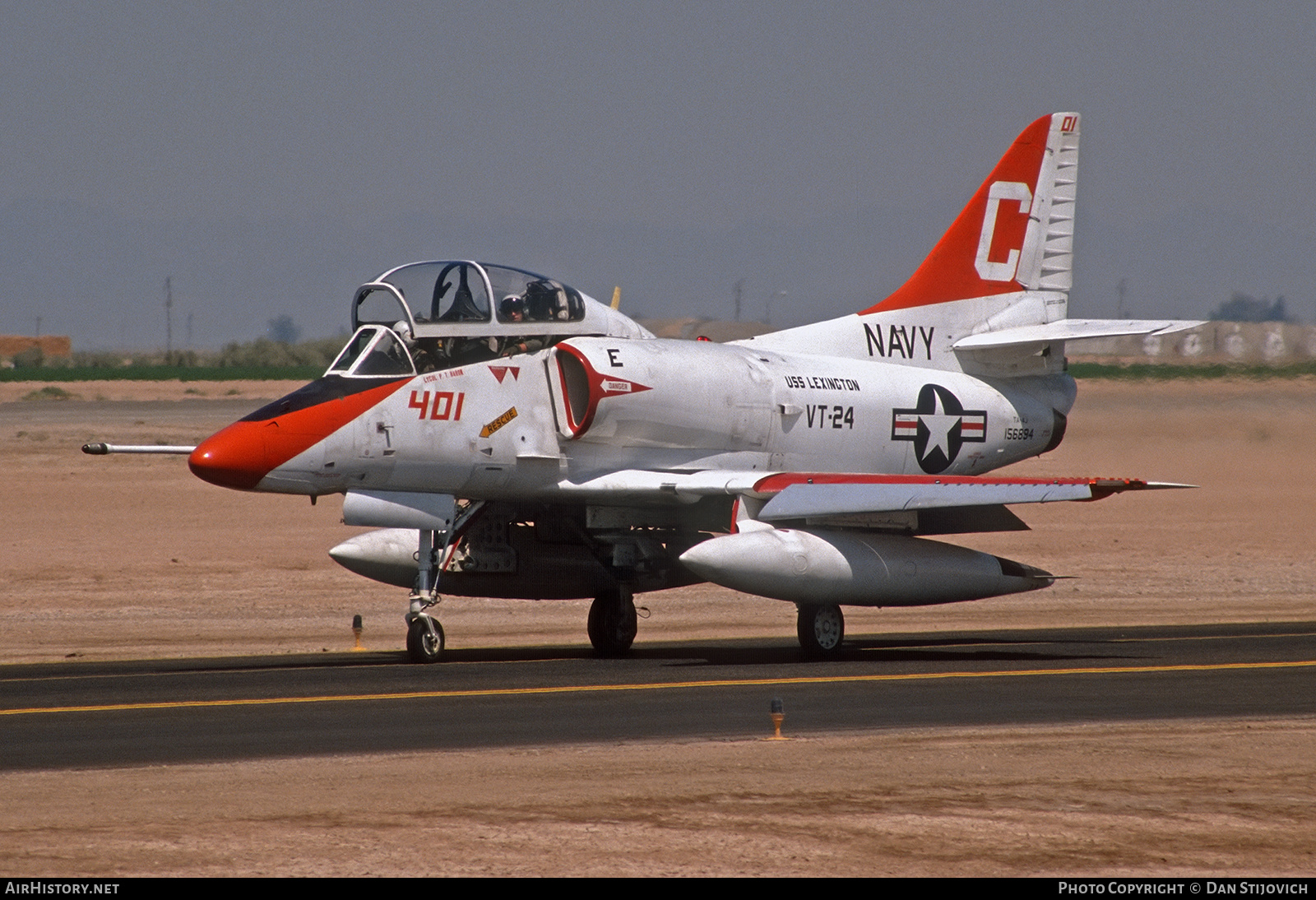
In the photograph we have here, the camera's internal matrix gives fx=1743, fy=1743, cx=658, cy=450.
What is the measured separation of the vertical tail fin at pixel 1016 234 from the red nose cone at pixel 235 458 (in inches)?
342

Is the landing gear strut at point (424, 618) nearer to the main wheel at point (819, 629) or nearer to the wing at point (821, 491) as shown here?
the wing at point (821, 491)

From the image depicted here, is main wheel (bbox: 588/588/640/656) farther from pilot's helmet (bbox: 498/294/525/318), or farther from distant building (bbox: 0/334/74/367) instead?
distant building (bbox: 0/334/74/367)

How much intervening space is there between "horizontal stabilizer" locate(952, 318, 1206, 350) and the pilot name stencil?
1.19ft

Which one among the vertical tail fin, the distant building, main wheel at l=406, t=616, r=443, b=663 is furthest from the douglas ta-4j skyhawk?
the distant building

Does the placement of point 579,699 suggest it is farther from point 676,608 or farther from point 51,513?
point 51,513

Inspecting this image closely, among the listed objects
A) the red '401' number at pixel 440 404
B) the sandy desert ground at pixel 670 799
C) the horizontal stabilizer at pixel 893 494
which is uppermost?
the red '401' number at pixel 440 404

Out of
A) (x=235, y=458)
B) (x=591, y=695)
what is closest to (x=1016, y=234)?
(x=591, y=695)

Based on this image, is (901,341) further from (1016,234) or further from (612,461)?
(612,461)

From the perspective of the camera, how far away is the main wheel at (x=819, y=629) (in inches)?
717

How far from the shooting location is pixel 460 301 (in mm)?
17375

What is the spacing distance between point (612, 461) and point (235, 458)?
406cm

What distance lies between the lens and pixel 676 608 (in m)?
25.7

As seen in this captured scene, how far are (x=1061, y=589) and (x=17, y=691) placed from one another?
18334 millimetres

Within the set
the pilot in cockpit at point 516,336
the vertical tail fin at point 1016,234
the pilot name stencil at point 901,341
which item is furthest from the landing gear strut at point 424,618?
the vertical tail fin at point 1016,234
